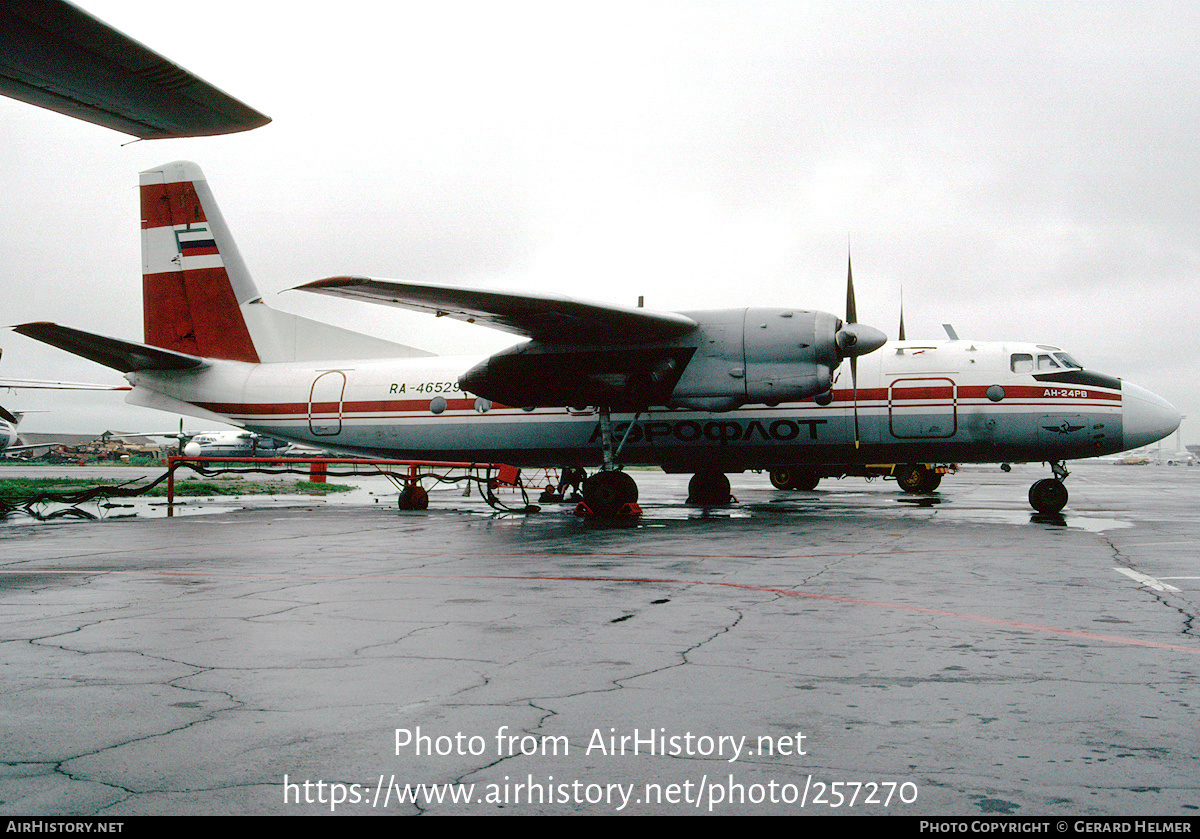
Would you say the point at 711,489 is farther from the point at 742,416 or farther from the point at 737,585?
the point at 737,585

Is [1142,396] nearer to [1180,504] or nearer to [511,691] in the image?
[1180,504]

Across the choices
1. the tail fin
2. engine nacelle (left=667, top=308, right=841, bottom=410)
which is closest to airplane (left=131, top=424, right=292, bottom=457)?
the tail fin

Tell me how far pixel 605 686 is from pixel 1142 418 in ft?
52.8

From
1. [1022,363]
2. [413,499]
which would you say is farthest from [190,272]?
[1022,363]

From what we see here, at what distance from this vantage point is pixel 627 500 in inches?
655

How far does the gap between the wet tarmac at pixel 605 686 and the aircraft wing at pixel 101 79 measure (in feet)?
11.2

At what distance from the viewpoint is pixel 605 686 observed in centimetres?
475

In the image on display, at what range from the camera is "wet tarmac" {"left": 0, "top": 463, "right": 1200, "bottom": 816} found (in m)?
3.29

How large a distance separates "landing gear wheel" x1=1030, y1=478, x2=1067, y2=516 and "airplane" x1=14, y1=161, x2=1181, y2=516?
4cm

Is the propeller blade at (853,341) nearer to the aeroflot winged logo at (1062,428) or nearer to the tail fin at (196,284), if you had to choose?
the aeroflot winged logo at (1062,428)

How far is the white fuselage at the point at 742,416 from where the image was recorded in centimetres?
1686

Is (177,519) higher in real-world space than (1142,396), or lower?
lower
